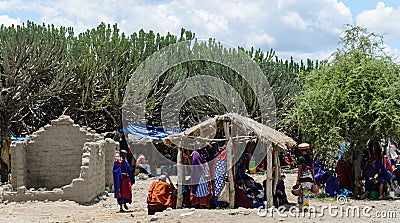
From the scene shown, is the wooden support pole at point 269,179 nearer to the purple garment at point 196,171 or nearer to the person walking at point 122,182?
the purple garment at point 196,171

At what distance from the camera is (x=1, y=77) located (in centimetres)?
2127

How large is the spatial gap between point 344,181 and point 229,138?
15.0ft

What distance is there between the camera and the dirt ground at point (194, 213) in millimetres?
9078

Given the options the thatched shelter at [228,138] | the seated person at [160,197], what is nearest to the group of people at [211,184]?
the seated person at [160,197]

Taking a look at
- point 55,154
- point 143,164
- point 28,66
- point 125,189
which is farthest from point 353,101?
point 28,66

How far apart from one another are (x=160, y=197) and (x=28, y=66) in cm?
1296

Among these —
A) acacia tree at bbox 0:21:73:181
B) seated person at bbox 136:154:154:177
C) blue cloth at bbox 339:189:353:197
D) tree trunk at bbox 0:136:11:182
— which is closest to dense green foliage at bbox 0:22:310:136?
Result: acacia tree at bbox 0:21:73:181

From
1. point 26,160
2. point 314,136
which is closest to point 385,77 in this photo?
point 314,136

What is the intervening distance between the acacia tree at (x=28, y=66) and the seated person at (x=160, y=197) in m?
10.5

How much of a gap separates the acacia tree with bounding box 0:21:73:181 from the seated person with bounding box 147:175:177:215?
10460mm

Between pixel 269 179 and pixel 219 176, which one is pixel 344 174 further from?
pixel 219 176

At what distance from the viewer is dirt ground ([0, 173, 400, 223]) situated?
908 cm

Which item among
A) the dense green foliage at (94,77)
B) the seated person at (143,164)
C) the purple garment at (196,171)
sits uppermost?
the dense green foliage at (94,77)

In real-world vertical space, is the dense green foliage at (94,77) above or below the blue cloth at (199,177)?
above
